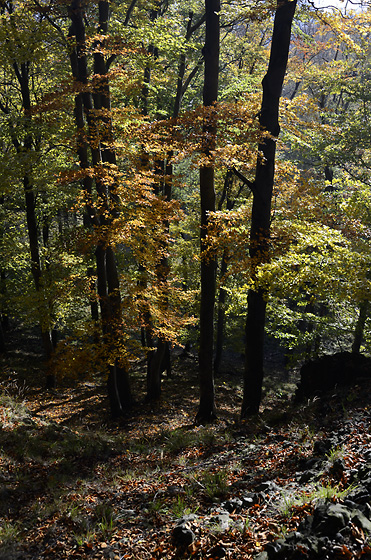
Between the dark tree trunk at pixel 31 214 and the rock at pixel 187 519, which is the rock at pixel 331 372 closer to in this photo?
the rock at pixel 187 519

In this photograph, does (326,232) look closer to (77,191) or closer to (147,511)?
(147,511)

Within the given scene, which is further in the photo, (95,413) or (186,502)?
(95,413)

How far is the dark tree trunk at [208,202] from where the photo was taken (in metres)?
8.39

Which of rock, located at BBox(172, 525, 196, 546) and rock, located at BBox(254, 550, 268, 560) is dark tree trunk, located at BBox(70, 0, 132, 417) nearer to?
rock, located at BBox(172, 525, 196, 546)

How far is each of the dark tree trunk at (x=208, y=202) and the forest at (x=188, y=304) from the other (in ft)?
0.16

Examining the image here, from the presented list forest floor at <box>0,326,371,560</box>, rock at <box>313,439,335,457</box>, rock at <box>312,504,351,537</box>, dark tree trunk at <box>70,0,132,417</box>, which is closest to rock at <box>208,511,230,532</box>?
forest floor at <box>0,326,371,560</box>

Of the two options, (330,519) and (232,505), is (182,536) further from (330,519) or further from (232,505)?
(330,519)

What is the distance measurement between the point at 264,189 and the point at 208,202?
1.67 meters

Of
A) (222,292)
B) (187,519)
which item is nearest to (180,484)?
(187,519)

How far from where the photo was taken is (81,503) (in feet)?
16.5

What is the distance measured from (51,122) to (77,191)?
10.8 feet

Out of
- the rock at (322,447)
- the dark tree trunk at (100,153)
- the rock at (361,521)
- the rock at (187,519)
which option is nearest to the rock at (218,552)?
the rock at (187,519)

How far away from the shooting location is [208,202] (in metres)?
9.45

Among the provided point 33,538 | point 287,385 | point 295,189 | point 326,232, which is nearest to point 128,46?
point 295,189
